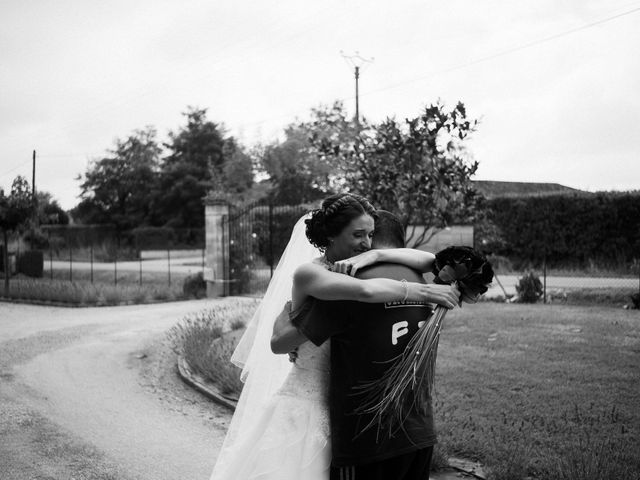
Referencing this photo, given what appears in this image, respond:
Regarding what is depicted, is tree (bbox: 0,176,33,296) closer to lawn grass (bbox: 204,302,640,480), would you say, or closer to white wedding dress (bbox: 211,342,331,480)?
lawn grass (bbox: 204,302,640,480)

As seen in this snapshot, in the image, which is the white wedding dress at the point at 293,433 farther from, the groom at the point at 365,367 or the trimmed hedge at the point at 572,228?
the trimmed hedge at the point at 572,228

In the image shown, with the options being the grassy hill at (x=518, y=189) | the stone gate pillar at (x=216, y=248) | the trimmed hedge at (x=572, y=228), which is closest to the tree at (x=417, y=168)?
the stone gate pillar at (x=216, y=248)

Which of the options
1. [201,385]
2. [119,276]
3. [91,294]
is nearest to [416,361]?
[201,385]

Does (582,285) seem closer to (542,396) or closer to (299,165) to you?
(542,396)

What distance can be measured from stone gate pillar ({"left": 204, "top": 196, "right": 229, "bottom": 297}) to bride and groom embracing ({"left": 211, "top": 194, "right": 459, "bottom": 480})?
15.6 metres

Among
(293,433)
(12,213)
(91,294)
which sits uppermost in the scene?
(12,213)

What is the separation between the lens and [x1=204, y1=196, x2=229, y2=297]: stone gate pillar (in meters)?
18.2

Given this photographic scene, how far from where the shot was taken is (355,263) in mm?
2473

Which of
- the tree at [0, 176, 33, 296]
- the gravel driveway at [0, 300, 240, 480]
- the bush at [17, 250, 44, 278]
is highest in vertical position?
the tree at [0, 176, 33, 296]

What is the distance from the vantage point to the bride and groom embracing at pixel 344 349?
7.91ft

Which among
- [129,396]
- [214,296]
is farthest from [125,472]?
[214,296]

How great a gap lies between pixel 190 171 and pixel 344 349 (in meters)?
51.5

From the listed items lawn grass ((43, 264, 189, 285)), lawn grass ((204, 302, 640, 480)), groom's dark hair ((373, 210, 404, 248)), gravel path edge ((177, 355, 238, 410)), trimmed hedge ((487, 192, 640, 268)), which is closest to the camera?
groom's dark hair ((373, 210, 404, 248))

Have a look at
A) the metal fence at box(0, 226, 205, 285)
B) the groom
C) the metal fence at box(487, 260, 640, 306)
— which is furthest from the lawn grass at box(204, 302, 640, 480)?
the metal fence at box(0, 226, 205, 285)
